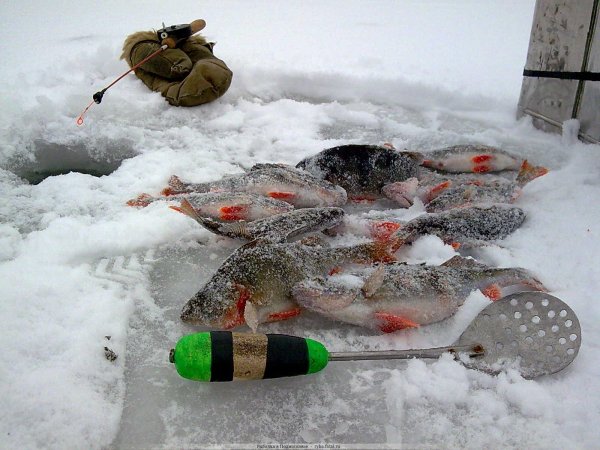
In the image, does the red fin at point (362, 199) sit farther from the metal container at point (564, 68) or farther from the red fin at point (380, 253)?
the metal container at point (564, 68)

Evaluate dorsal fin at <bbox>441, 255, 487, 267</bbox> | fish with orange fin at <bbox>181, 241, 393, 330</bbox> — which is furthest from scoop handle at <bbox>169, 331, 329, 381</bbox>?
dorsal fin at <bbox>441, 255, 487, 267</bbox>

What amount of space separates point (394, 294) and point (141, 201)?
1.72m

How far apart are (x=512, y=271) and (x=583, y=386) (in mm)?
648

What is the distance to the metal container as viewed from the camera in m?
3.99

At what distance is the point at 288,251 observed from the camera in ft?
7.74

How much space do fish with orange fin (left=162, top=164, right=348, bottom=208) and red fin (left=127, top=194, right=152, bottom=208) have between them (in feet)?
0.43

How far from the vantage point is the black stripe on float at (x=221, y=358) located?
1.71 m

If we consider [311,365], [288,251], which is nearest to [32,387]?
[311,365]

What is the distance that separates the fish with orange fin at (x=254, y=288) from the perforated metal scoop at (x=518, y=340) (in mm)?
404

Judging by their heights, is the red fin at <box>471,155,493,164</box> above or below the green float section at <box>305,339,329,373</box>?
below

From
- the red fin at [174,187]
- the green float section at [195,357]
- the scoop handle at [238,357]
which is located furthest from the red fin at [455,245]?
the red fin at [174,187]

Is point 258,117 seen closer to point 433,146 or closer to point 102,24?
point 433,146

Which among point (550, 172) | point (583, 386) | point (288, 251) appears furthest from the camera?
point (550, 172)

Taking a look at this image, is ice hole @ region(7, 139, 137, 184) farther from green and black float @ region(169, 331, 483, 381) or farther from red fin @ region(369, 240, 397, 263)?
green and black float @ region(169, 331, 483, 381)
